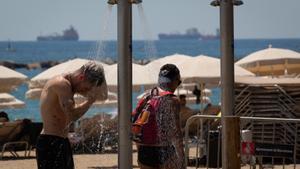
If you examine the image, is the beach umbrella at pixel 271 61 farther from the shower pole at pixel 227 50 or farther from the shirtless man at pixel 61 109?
the shirtless man at pixel 61 109

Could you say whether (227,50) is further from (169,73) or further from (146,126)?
(146,126)

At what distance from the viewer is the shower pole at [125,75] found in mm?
6809

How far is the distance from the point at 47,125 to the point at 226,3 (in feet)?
5.89

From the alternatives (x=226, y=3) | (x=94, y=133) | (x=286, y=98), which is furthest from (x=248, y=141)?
(x=94, y=133)

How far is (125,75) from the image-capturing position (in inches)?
268

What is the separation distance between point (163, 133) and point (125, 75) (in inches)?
22.2

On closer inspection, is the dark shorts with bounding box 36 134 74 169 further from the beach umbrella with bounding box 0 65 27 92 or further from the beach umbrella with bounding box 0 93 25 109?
the beach umbrella with bounding box 0 93 25 109

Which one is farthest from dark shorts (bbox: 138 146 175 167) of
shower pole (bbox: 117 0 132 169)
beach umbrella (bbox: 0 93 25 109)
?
beach umbrella (bbox: 0 93 25 109)

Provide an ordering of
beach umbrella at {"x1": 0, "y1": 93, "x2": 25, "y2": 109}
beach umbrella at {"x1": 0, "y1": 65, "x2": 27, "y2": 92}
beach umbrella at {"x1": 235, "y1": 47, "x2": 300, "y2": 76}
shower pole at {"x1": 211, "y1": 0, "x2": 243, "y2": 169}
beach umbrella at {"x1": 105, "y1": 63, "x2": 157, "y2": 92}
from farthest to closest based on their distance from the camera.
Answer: beach umbrella at {"x1": 0, "y1": 93, "x2": 25, "y2": 109}, beach umbrella at {"x1": 235, "y1": 47, "x2": 300, "y2": 76}, beach umbrella at {"x1": 0, "y1": 65, "x2": 27, "y2": 92}, beach umbrella at {"x1": 105, "y1": 63, "x2": 157, "y2": 92}, shower pole at {"x1": 211, "y1": 0, "x2": 243, "y2": 169}

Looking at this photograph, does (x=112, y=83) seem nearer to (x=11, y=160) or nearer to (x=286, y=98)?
(x=11, y=160)

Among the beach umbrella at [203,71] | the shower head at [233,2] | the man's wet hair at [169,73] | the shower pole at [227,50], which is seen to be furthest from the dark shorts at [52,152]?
the beach umbrella at [203,71]

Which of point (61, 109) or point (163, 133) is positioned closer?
point (163, 133)

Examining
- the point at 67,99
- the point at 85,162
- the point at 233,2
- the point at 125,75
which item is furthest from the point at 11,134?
the point at 233,2

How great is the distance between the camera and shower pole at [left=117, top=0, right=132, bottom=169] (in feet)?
22.3
